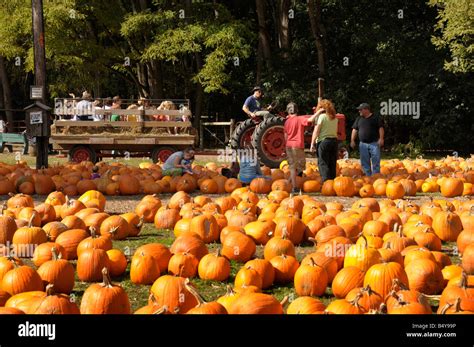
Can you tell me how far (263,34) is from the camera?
30453mm

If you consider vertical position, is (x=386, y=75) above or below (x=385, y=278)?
above

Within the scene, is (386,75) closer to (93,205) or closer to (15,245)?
(93,205)

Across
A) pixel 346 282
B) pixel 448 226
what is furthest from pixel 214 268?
pixel 448 226

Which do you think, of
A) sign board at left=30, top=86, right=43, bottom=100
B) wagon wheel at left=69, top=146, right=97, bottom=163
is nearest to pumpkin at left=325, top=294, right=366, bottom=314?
sign board at left=30, top=86, right=43, bottom=100

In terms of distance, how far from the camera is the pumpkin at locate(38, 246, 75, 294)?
17.7 ft

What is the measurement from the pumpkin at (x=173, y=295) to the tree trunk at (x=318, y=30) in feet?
81.3

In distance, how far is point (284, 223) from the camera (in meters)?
7.27

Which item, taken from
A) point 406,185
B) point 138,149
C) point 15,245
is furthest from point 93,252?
point 138,149

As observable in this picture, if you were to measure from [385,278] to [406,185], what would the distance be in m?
6.97

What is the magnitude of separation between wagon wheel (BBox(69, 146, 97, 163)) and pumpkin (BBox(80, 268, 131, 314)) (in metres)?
13.8

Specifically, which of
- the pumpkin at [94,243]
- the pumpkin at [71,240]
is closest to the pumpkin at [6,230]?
the pumpkin at [71,240]

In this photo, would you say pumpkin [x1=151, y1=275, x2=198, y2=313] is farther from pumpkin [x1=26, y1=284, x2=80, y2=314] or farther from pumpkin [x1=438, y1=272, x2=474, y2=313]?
pumpkin [x1=438, y1=272, x2=474, y2=313]

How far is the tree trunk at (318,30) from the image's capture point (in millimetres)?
28453

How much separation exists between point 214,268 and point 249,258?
2.76 feet
